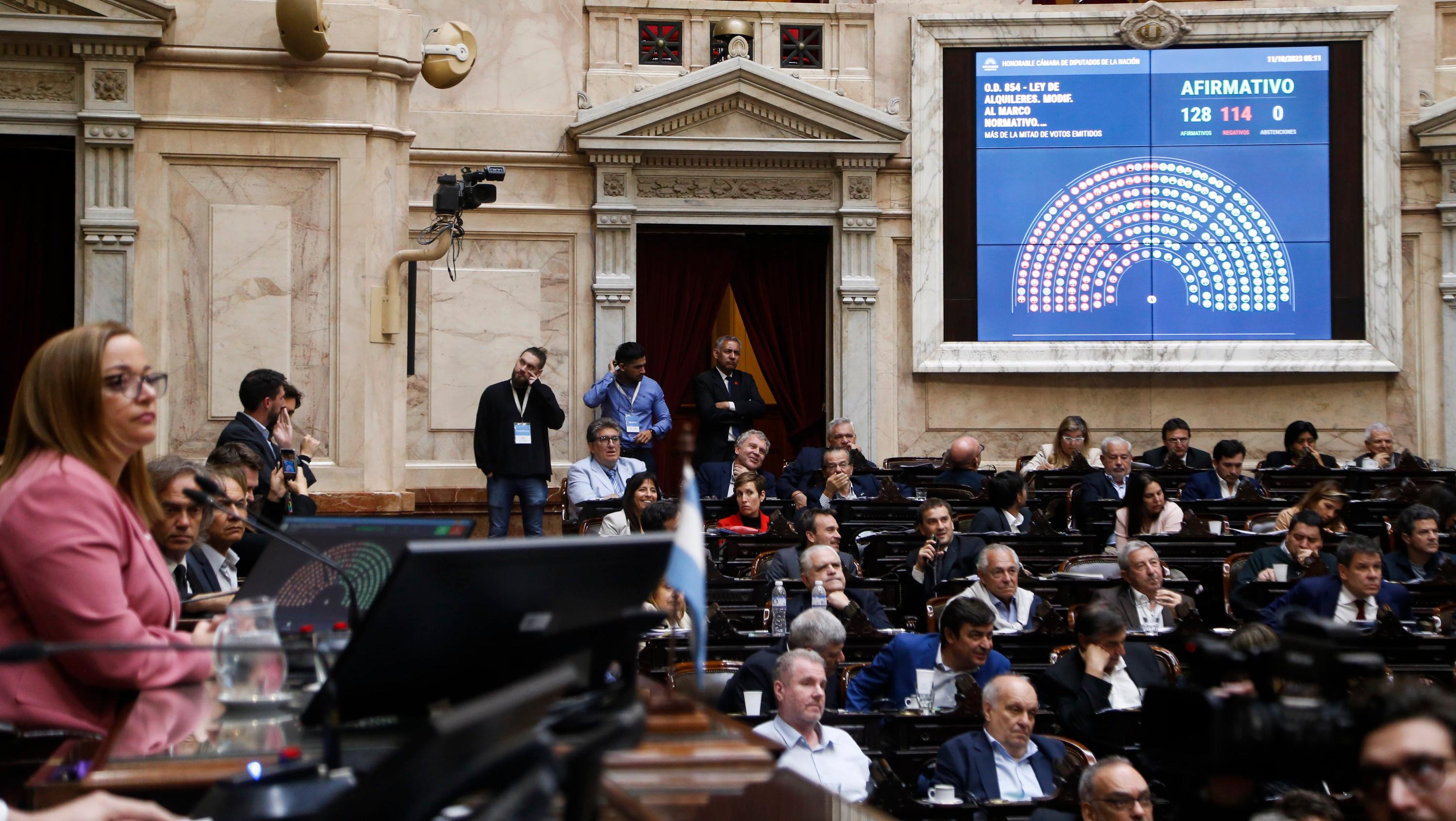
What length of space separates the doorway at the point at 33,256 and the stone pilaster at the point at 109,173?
1.95m

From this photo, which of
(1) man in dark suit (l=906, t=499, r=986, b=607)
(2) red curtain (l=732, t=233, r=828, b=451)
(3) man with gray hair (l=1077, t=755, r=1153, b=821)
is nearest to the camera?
(3) man with gray hair (l=1077, t=755, r=1153, b=821)

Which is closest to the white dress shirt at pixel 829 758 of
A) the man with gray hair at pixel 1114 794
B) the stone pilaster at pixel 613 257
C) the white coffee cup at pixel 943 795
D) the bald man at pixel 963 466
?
the white coffee cup at pixel 943 795

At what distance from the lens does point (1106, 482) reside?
30.8 feet

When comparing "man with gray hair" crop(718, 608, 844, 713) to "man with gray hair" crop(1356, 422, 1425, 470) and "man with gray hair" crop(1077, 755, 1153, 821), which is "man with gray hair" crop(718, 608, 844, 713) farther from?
"man with gray hair" crop(1356, 422, 1425, 470)

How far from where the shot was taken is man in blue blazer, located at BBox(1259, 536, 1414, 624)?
6309mm

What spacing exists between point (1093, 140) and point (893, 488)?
4.71 metres

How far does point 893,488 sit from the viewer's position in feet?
28.5

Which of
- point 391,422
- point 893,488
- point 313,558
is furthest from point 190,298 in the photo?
point 313,558

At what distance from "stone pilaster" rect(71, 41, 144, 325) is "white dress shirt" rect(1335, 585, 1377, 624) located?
6834mm

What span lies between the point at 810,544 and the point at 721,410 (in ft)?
11.8

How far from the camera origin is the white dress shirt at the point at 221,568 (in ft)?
14.5

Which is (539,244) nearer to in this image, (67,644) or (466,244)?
(466,244)

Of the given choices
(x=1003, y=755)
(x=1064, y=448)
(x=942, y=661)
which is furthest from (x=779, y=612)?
(x=1064, y=448)

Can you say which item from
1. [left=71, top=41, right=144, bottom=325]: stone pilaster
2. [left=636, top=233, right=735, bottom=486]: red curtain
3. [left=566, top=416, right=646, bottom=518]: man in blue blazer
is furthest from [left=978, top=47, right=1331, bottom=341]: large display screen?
[left=71, top=41, right=144, bottom=325]: stone pilaster
